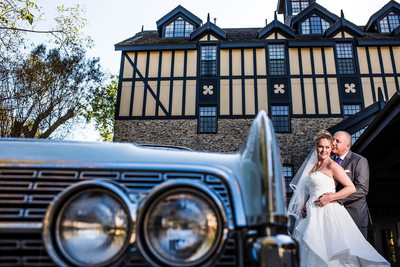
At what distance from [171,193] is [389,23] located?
821 inches

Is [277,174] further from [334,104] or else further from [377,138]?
[334,104]

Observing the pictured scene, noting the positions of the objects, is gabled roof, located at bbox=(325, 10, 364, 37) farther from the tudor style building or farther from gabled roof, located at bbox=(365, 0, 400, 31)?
gabled roof, located at bbox=(365, 0, 400, 31)

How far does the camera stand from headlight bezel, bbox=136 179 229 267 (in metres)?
0.85

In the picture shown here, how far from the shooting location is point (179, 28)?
17625 mm

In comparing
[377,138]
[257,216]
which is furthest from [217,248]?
[377,138]

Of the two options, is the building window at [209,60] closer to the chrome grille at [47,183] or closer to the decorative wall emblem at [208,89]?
the decorative wall emblem at [208,89]

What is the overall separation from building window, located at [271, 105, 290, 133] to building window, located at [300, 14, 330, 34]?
5.73 m

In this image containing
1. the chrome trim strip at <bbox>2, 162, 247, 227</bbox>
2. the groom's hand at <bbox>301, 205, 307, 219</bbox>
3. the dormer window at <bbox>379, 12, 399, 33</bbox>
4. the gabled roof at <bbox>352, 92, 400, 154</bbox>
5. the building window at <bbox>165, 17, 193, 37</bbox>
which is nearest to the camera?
the chrome trim strip at <bbox>2, 162, 247, 227</bbox>

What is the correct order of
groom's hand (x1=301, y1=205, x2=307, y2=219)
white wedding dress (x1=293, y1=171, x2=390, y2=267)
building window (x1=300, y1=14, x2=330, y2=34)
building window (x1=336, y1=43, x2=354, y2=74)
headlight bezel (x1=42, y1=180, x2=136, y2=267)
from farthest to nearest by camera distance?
building window (x1=300, y1=14, x2=330, y2=34) → building window (x1=336, y1=43, x2=354, y2=74) → groom's hand (x1=301, y1=205, x2=307, y2=219) → white wedding dress (x1=293, y1=171, x2=390, y2=267) → headlight bezel (x1=42, y1=180, x2=136, y2=267)

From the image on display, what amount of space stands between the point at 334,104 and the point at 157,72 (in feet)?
30.0

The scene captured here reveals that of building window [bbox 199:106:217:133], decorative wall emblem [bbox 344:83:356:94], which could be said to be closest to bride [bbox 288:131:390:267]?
building window [bbox 199:106:217:133]

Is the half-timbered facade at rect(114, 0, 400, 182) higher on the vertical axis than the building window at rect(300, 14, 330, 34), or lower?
lower

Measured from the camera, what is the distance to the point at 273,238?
2.71ft

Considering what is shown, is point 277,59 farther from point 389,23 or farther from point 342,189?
point 342,189
